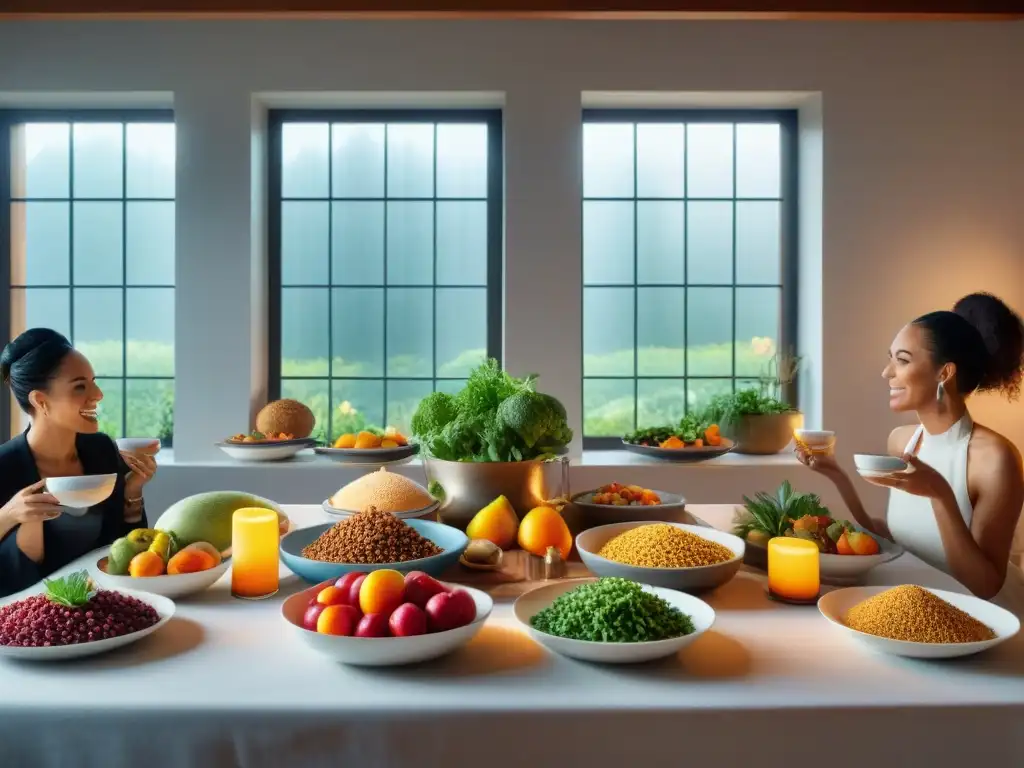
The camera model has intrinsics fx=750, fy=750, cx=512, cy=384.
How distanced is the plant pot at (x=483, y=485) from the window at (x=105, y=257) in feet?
8.08

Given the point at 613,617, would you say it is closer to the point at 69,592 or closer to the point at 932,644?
the point at 932,644

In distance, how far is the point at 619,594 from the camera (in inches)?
44.2

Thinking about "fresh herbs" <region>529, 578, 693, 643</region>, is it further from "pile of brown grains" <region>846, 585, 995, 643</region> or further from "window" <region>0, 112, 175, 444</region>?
"window" <region>0, 112, 175, 444</region>

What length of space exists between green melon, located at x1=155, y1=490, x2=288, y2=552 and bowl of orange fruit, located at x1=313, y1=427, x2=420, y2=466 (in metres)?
1.54

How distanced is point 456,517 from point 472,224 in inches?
87.9

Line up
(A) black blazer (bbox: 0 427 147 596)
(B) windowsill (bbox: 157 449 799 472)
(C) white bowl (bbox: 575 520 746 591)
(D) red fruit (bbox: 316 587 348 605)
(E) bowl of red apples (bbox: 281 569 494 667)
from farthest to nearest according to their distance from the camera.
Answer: (B) windowsill (bbox: 157 449 799 472) → (A) black blazer (bbox: 0 427 147 596) → (C) white bowl (bbox: 575 520 746 591) → (D) red fruit (bbox: 316 587 348 605) → (E) bowl of red apples (bbox: 281 569 494 667)

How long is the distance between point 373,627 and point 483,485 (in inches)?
30.2

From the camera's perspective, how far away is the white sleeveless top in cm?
189

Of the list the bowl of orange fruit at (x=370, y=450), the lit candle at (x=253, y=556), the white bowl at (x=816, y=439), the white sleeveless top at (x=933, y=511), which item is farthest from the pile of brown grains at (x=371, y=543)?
the bowl of orange fruit at (x=370, y=450)

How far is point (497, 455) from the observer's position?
1.81 metres

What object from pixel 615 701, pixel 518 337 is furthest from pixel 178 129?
pixel 615 701

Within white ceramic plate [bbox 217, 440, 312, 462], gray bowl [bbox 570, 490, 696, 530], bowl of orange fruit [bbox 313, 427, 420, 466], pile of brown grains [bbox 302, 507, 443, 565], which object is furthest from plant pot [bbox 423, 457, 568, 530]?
white ceramic plate [bbox 217, 440, 312, 462]

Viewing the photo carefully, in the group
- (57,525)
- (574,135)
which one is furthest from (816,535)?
(574,135)

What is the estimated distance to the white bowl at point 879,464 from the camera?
1461 mm
